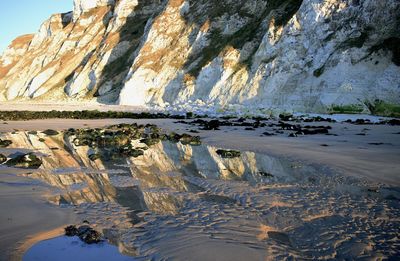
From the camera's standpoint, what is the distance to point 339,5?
89.4 feet

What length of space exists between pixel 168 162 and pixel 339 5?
24.7 meters

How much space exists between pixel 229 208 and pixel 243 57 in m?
30.3

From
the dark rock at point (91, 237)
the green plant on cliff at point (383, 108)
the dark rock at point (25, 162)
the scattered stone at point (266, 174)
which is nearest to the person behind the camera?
the dark rock at point (91, 237)

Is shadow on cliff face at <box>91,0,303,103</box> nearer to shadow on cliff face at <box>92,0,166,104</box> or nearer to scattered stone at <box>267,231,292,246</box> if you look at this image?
shadow on cliff face at <box>92,0,166,104</box>

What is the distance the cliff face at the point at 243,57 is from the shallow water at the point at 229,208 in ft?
58.9

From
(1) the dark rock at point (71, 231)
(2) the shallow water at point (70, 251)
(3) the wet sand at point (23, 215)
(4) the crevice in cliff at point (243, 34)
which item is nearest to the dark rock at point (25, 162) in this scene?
(3) the wet sand at point (23, 215)

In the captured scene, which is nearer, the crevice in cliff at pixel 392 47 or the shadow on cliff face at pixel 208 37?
the crevice in cliff at pixel 392 47

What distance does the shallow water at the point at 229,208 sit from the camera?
11.9 feet

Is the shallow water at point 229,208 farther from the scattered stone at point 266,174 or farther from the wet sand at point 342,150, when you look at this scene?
the wet sand at point 342,150

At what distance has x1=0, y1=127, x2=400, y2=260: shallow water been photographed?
3641mm

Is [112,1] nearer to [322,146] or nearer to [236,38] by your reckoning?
[236,38]

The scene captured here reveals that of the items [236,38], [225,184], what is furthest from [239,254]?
[236,38]

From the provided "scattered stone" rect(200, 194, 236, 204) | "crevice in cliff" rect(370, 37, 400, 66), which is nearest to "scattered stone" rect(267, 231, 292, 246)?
"scattered stone" rect(200, 194, 236, 204)

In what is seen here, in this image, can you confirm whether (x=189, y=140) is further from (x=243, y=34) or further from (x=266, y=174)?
(x=243, y=34)
